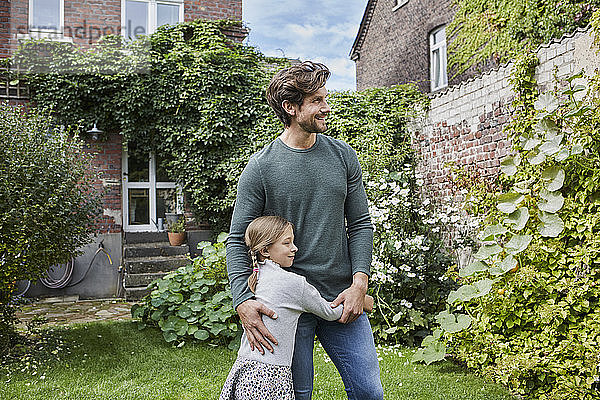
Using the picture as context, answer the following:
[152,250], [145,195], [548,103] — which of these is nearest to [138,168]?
[145,195]

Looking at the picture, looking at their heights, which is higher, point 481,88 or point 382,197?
point 481,88

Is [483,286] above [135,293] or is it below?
above

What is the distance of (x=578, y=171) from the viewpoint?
355 cm

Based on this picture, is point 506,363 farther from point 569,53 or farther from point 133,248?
point 133,248

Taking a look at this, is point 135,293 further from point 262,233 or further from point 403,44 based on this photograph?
point 403,44

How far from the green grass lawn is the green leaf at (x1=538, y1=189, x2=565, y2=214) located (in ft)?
4.39

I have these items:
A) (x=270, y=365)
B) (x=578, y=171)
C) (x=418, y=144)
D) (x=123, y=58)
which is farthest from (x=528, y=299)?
(x=123, y=58)

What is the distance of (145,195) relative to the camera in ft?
30.9

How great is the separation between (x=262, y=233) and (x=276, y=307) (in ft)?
0.88

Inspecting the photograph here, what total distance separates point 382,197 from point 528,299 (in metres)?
2.55

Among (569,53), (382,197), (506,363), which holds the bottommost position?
(506,363)

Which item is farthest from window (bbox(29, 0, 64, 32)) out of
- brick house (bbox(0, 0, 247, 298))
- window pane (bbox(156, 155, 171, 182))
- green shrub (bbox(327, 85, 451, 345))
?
green shrub (bbox(327, 85, 451, 345))

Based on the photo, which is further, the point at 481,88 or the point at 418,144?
the point at 418,144

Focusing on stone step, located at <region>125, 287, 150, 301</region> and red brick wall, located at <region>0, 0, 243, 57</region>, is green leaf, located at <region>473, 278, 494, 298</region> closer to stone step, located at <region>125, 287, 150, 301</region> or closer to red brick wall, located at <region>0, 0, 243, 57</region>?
stone step, located at <region>125, 287, 150, 301</region>
